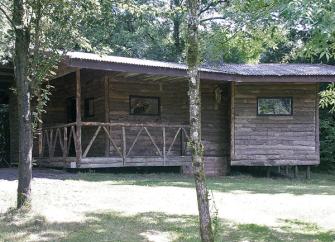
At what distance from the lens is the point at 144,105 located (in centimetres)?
1633

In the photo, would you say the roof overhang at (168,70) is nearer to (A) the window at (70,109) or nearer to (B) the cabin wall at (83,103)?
(B) the cabin wall at (83,103)

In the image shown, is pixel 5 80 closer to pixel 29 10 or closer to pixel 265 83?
pixel 265 83

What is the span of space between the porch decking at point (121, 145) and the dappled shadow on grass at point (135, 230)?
20.5 feet

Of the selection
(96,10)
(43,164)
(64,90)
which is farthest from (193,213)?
(64,90)

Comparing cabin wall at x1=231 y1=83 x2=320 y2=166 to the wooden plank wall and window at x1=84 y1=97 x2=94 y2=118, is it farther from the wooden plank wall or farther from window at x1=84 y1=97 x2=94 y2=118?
window at x1=84 y1=97 x2=94 y2=118

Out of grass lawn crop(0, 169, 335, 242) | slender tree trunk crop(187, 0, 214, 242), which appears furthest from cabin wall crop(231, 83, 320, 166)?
slender tree trunk crop(187, 0, 214, 242)

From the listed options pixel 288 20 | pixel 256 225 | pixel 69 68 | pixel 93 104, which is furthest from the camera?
pixel 93 104

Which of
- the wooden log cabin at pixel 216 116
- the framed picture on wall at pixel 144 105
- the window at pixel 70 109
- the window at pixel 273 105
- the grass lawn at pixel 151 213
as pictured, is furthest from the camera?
the window at pixel 70 109

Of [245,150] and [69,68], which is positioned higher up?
[69,68]

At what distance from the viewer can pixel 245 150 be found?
54.2ft

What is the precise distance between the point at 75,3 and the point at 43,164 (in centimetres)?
865

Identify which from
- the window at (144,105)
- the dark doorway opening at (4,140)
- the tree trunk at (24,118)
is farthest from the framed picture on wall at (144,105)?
the tree trunk at (24,118)

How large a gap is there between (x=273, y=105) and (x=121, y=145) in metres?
5.27

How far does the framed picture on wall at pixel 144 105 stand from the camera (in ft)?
52.4
